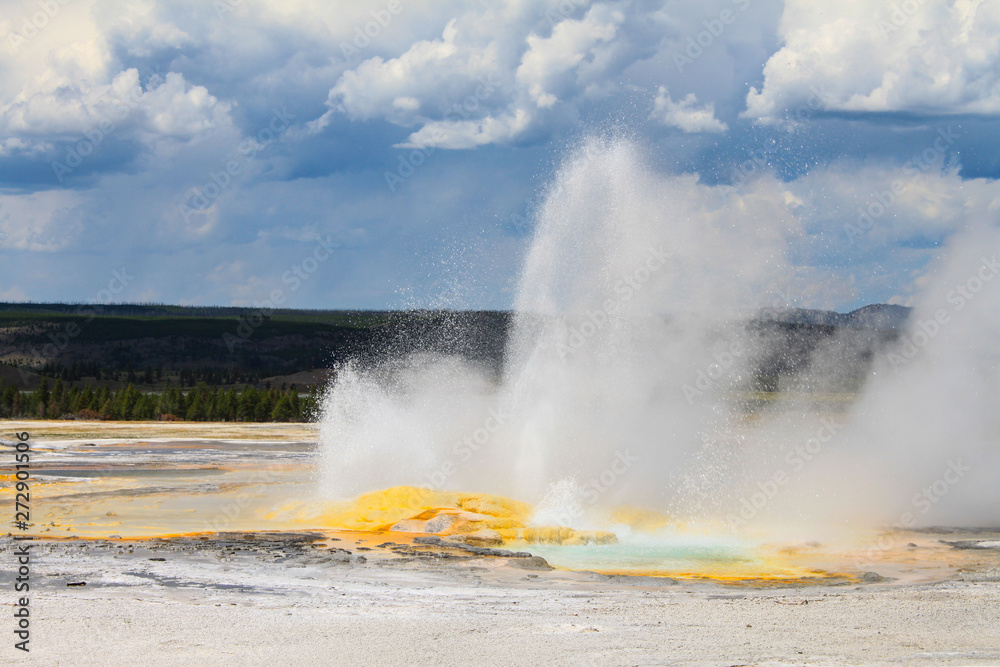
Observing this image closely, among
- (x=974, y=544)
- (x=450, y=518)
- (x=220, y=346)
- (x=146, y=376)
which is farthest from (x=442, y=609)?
(x=220, y=346)

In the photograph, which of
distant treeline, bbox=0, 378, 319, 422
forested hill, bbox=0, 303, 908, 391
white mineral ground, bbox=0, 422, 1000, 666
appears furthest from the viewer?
forested hill, bbox=0, 303, 908, 391

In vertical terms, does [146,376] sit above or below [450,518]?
above

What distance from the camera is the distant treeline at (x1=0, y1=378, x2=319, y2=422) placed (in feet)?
179

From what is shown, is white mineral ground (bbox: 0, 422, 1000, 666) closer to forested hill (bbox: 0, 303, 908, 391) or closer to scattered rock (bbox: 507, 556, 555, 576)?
scattered rock (bbox: 507, 556, 555, 576)

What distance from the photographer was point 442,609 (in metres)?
11.1

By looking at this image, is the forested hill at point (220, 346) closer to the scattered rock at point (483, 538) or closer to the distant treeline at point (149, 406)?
the distant treeline at point (149, 406)

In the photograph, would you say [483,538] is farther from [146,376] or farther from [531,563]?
[146,376]

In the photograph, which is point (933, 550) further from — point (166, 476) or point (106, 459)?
point (106, 459)

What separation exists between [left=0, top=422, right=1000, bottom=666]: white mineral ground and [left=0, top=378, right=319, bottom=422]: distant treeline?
40416 mm

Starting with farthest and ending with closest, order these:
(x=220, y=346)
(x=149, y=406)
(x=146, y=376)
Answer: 1. (x=220, y=346)
2. (x=146, y=376)
3. (x=149, y=406)

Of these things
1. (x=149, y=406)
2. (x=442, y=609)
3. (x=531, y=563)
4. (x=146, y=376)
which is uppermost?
(x=146, y=376)

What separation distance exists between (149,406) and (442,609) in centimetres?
4908

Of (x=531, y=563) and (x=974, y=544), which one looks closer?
(x=531, y=563)

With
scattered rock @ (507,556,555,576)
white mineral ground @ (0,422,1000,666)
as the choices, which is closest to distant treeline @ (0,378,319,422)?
white mineral ground @ (0,422,1000,666)
